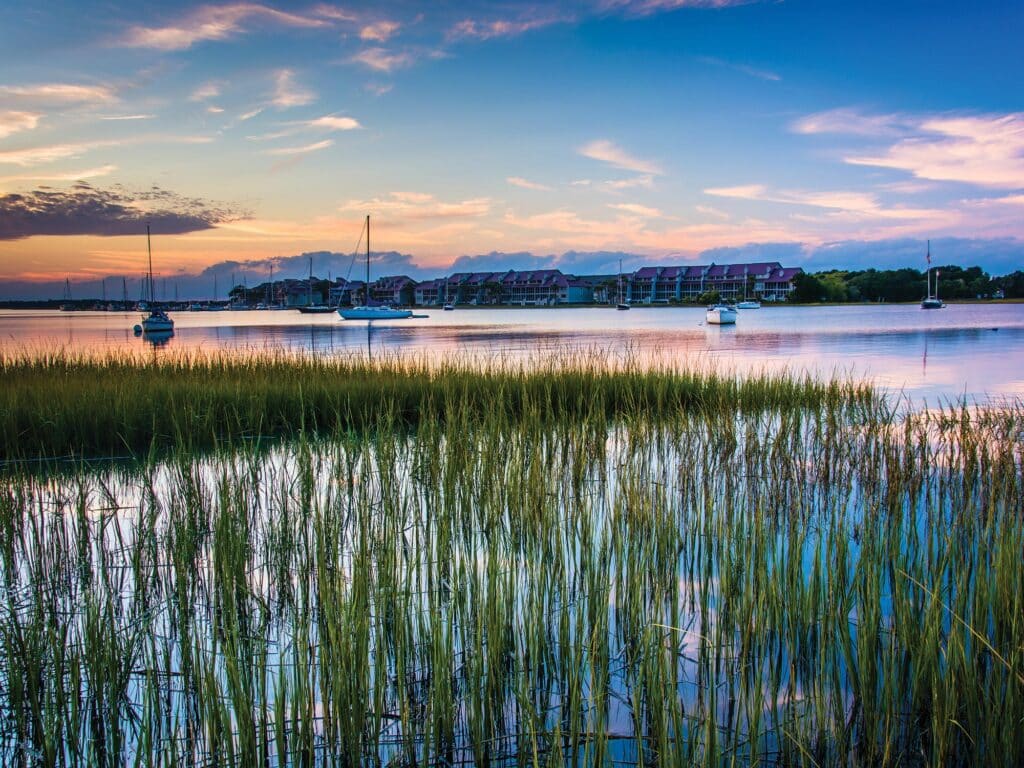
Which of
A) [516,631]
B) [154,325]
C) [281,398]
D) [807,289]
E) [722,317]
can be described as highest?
[807,289]

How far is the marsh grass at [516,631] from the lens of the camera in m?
2.90

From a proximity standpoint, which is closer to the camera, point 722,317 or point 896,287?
point 722,317

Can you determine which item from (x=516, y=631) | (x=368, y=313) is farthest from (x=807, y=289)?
(x=516, y=631)

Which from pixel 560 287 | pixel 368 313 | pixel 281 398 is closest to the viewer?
pixel 281 398

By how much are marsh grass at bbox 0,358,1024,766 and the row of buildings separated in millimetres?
128418

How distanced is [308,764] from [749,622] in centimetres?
214

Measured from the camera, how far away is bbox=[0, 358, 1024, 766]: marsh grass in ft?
9.52

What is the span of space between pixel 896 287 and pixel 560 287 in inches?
2442

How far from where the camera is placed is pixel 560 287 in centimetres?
15088

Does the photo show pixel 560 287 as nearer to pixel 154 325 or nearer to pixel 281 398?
pixel 154 325

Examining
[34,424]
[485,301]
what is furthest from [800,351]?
[485,301]

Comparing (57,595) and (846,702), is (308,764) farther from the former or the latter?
(57,595)

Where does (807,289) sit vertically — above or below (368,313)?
above

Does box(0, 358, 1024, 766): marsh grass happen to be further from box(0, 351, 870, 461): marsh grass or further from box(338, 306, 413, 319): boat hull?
box(338, 306, 413, 319): boat hull
